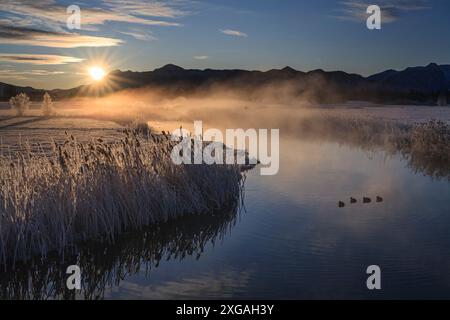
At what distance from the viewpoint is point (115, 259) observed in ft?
35.3

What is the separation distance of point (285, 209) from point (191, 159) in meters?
3.33

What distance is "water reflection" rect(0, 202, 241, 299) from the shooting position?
9.18 meters

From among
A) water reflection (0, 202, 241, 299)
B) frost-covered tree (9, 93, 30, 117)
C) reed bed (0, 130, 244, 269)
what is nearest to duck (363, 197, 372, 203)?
reed bed (0, 130, 244, 269)

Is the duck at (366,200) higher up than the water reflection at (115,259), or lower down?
higher up

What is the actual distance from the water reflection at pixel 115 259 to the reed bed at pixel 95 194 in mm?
364

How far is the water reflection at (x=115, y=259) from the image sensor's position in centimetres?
918

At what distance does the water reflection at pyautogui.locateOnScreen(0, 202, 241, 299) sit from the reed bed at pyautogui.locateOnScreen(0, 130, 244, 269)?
36cm

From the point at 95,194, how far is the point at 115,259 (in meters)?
2.04

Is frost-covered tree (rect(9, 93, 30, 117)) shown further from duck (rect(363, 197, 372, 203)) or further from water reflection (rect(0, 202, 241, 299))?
duck (rect(363, 197, 372, 203))

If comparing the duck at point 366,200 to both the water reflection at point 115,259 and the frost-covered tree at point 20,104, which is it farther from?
the frost-covered tree at point 20,104

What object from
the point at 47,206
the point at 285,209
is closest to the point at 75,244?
the point at 47,206

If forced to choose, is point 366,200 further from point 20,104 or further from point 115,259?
point 20,104

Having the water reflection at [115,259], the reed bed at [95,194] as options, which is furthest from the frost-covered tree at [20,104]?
the water reflection at [115,259]

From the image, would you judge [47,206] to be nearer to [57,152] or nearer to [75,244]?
[75,244]
